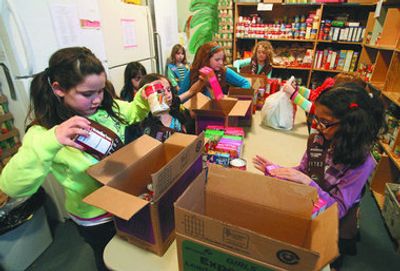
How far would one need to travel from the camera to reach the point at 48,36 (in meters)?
1.60

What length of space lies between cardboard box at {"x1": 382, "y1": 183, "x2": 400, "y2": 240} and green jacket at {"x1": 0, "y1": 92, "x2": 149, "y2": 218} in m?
1.94

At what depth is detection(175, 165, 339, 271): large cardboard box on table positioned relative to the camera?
0.50m

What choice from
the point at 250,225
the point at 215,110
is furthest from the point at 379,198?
the point at 250,225

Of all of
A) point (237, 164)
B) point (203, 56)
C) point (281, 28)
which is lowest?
point (237, 164)

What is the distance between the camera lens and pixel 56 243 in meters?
1.77

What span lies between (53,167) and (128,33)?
7.03 feet

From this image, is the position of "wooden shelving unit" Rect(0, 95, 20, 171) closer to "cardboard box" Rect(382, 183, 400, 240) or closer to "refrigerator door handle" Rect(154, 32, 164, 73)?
"refrigerator door handle" Rect(154, 32, 164, 73)

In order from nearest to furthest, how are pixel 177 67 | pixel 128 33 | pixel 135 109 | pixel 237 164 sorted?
pixel 237 164 < pixel 135 109 < pixel 128 33 < pixel 177 67

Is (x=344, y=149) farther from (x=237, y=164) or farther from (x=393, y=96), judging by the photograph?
(x=393, y=96)

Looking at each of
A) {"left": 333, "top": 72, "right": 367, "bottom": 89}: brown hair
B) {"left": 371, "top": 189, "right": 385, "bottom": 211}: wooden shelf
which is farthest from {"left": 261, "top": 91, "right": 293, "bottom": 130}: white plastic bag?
{"left": 371, "top": 189, "right": 385, "bottom": 211}: wooden shelf

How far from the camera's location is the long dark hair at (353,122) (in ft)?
3.24

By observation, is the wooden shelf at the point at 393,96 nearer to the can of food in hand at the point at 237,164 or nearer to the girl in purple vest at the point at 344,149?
the girl in purple vest at the point at 344,149

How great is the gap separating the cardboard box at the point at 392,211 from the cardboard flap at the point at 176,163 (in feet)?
5.66

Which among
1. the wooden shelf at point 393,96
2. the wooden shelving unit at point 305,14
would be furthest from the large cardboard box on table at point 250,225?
the wooden shelving unit at point 305,14
